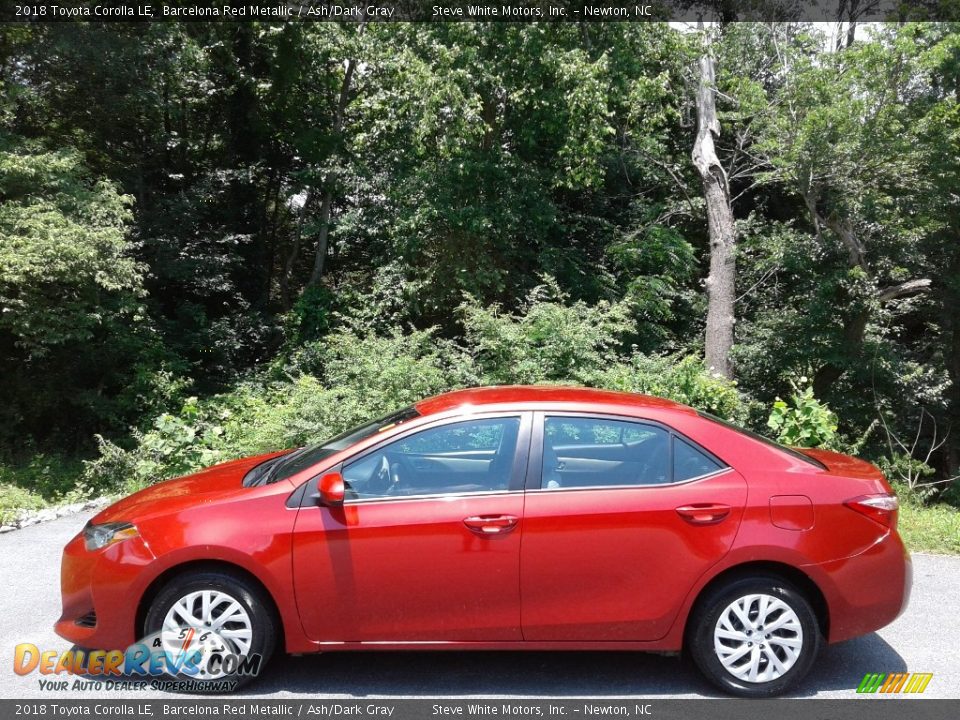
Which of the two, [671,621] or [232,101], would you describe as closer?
[671,621]

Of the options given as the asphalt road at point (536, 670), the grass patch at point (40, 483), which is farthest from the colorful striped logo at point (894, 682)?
the grass patch at point (40, 483)

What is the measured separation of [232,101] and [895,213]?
1420 centimetres

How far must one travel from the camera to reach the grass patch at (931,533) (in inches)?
260

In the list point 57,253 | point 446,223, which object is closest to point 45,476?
point 57,253

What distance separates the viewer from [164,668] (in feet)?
13.4

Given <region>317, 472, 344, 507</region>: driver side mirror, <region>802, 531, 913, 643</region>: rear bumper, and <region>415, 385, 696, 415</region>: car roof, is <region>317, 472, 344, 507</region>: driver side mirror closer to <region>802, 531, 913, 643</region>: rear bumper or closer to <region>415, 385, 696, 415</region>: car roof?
<region>415, 385, 696, 415</region>: car roof

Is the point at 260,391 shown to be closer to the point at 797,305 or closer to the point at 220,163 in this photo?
the point at 220,163

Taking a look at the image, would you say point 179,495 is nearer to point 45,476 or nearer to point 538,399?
point 538,399

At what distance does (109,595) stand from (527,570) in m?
2.15

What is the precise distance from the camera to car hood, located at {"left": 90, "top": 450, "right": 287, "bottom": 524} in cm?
430

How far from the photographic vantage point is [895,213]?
13875mm

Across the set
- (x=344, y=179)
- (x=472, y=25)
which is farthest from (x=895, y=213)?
(x=344, y=179)

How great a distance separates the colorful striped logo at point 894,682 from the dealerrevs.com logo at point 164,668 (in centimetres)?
320

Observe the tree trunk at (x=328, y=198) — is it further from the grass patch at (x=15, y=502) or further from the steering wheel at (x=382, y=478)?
the steering wheel at (x=382, y=478)
